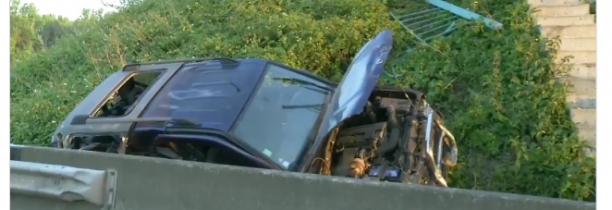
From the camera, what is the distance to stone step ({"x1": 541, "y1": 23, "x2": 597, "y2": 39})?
6.15 metres

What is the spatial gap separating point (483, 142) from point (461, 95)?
98 centimetres

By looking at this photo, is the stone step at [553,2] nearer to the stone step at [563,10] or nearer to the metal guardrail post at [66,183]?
the stone step at [563,10]

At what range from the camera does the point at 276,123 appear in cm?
363

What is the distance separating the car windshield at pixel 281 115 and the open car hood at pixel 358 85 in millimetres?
163

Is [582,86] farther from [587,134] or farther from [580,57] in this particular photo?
[587,134]

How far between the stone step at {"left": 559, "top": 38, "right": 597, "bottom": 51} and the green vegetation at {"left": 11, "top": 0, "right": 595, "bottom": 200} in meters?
0.23

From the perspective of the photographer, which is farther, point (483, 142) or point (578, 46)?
point (578, 46)

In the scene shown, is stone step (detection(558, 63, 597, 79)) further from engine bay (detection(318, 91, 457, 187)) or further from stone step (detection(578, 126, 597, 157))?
engine bay (detection(318, 91, 457, 187))

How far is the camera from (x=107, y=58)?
8.90 m

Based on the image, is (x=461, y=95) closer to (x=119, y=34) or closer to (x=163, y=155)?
(x=163, y=155)

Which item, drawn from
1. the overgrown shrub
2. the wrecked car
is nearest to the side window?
the wrecked car

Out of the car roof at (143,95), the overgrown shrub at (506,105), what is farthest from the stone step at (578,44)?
the car roof at (143,95)
